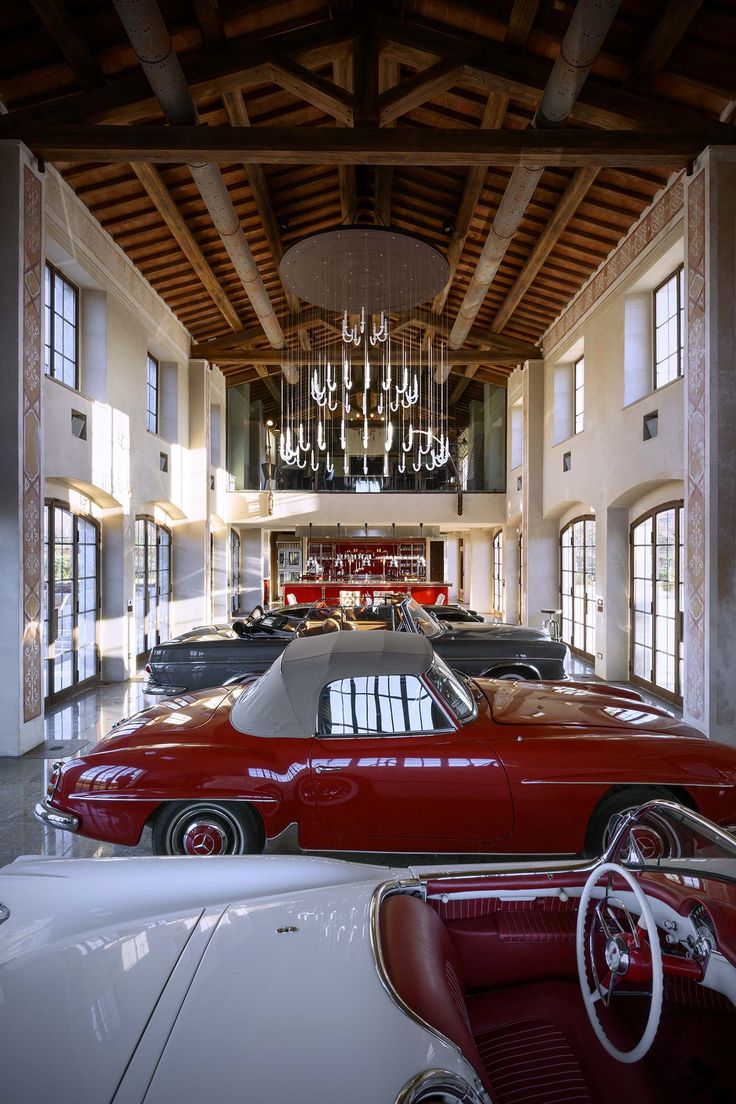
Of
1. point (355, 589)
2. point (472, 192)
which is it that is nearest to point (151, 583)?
point (355, 589)

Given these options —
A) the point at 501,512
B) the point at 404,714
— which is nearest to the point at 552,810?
the point at 404,714

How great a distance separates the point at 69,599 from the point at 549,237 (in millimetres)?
8689

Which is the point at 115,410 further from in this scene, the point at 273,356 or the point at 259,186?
the point at 273,356

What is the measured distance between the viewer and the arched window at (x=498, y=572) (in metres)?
19.8

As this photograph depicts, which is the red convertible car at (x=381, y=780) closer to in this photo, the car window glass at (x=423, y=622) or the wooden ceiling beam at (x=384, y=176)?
the car window glass at (x=423, y=622)

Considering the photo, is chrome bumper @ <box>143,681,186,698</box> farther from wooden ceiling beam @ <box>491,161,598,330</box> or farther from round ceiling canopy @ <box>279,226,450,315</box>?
wooden ceiling beam @ <box>491,161,598,330</box>

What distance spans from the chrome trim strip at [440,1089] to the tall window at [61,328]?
8.56m

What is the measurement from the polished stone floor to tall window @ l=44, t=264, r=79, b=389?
4.23 m

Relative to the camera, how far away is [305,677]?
3605 millimetres

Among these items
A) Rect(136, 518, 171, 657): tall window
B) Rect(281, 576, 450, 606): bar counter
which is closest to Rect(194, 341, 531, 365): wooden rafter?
Rect(136, 518, 171, 657): tall window

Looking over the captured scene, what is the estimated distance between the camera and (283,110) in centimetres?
786

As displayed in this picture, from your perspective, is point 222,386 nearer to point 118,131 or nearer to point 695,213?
point 118,131

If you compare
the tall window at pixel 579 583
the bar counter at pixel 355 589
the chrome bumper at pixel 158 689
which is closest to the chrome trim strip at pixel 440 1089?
the chrome bumper at pixel 158 689

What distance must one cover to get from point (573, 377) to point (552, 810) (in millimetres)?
11191
